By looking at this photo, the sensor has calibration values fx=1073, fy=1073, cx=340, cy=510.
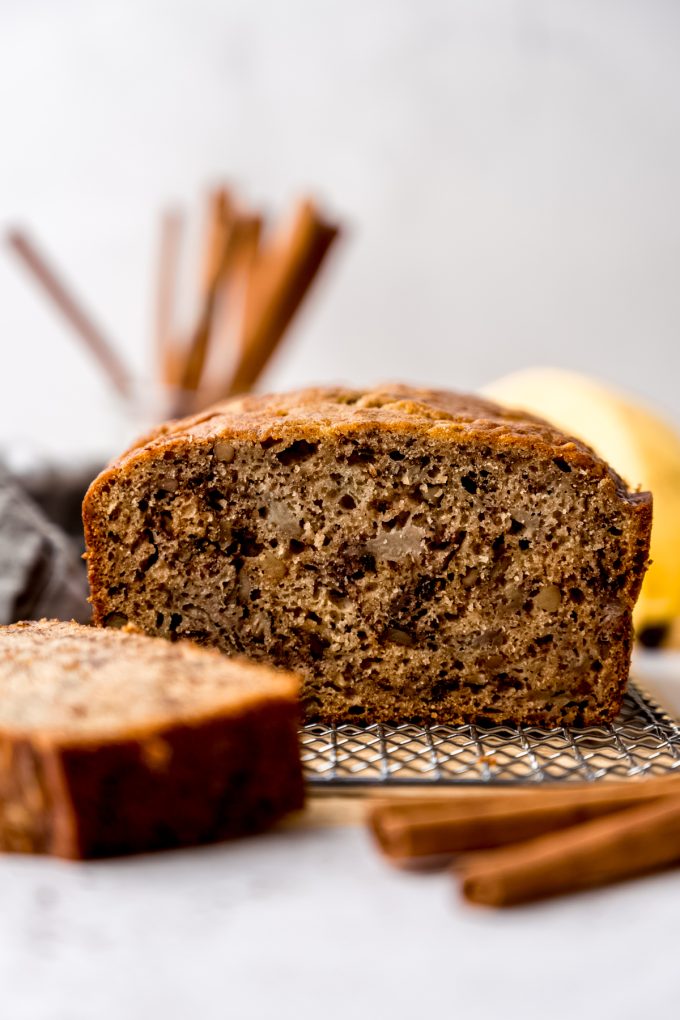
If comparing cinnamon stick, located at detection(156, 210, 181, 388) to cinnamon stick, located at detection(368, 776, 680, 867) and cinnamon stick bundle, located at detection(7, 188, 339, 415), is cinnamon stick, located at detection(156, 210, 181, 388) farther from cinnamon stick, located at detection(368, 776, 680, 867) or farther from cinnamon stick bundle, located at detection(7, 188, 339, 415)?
cinnamon stick, located at detection(368, 776, 680, 867)

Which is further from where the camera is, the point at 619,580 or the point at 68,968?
the point at 619,580

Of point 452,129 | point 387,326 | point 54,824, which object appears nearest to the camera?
point 54,824

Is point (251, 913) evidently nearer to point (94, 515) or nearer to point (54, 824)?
point (54, 824)

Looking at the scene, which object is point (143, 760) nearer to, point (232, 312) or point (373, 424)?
point (373, 424)

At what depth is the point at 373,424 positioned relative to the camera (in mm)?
2879

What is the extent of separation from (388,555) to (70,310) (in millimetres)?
3743

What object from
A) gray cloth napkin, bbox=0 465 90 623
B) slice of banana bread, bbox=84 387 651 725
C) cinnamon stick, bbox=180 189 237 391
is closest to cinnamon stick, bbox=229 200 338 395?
cinnamon stick, bbox=180 189 237 391

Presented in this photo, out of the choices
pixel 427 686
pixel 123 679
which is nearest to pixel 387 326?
pixel 427 686

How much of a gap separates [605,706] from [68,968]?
1745 millimetres

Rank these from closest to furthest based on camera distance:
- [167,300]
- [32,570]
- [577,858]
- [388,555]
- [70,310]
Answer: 1. [577,858]
2. [388,555]
3. [32,570]
4. [70,310]
5. [167,300]

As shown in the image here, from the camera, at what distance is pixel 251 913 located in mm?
1960

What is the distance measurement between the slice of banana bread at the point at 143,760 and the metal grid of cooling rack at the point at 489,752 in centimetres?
24

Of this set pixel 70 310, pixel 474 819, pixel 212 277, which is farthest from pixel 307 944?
pixel 70 310

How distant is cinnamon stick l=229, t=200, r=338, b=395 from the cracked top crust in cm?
271
